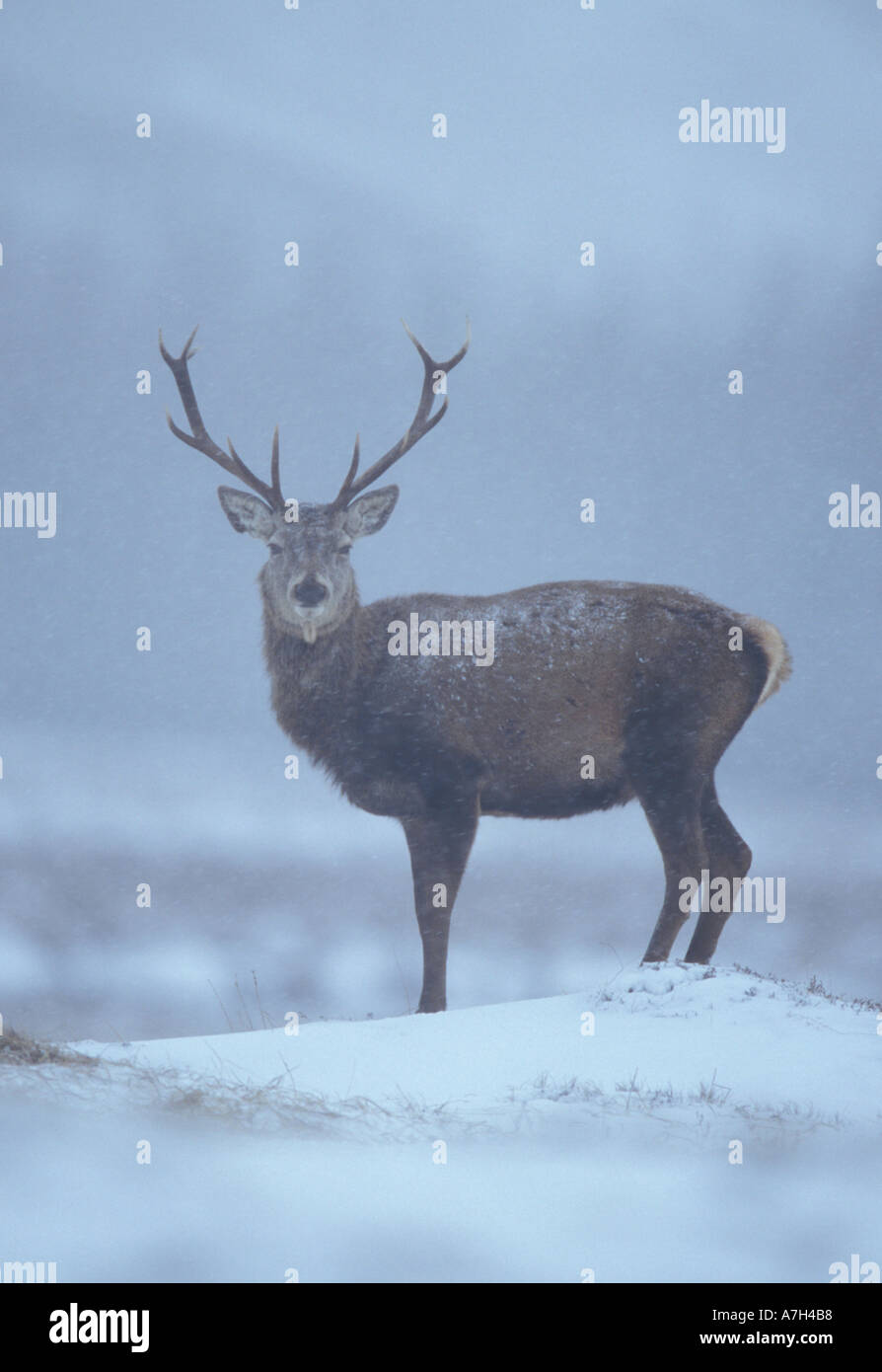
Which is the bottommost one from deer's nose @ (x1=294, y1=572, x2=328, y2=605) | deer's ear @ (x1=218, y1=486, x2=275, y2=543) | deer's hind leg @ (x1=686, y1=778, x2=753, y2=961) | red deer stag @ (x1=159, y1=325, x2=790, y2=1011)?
deer's hind leg @ (x1=686, y1=778, x2=753, y2=961)

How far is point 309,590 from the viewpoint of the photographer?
34.1 ft

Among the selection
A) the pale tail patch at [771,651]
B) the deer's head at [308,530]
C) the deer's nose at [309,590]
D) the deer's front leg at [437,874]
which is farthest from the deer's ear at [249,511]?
the pale tail patch at [771,651]

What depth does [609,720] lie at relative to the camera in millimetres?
10609

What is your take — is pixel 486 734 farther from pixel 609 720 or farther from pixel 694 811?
pixel 694 811

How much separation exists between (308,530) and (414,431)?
4.52 ft

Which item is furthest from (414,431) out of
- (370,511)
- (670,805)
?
(670,805)

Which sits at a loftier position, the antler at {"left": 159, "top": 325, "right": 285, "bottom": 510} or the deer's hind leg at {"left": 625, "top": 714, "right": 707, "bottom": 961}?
the antler at {"left": 159, "top": 325, "right": 285, "bottom": 510}

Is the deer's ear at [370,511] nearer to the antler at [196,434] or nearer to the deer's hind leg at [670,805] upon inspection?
the antler at [196,434]

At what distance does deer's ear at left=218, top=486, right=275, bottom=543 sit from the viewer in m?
10.8

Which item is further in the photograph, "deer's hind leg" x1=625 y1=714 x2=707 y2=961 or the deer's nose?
the deer's nose

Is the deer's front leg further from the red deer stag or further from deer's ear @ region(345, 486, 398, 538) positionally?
deer's ear @ region(345, 486, 398, 538)

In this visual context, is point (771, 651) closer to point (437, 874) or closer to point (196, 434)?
point (437, 874)

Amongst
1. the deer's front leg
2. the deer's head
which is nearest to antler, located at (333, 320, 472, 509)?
the deer's head

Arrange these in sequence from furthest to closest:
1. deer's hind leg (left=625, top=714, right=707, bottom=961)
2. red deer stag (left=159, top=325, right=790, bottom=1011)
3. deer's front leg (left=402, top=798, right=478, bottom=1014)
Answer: red deer stag (left=159, top=325, right=790, bottom=1011), deer's hind leg (left=625, top=714, right=707, bottom=961), deer's front leg (left=402, top=798, right=478, bottom=1014)
